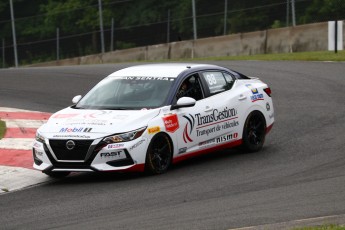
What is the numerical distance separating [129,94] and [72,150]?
1.48 m

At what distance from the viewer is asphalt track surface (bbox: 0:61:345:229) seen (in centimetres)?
948

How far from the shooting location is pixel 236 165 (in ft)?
42.7

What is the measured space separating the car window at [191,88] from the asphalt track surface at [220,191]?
951 millimetres

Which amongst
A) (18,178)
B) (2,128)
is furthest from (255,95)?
(2,128)

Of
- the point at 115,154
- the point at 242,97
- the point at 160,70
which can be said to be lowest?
the point at 115,154

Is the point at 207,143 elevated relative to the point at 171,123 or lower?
lower

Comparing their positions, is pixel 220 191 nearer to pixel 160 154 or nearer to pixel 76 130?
pixel 160 154

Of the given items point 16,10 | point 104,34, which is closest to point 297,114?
point 104,34

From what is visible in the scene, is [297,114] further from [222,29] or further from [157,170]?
[222,29]

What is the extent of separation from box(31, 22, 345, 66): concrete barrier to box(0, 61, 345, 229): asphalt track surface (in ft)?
44.9

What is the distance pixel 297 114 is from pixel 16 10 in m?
32.0

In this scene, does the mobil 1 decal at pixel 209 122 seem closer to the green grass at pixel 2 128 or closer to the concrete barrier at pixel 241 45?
the green grass at pixel 2 128

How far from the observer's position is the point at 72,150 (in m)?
11.9

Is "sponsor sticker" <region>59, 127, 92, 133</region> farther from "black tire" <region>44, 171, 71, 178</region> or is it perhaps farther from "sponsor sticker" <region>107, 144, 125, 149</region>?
"black tire" <region>44, 171, 71, 178</region>
